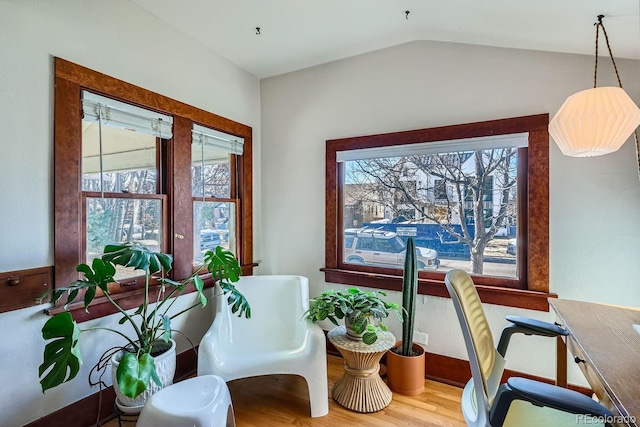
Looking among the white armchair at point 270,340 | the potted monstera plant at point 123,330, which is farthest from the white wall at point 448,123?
the potted monstera plant at point 123,330

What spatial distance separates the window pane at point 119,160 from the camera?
1.83m

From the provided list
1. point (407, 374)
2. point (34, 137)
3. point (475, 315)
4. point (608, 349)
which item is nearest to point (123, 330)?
point (34, 137)

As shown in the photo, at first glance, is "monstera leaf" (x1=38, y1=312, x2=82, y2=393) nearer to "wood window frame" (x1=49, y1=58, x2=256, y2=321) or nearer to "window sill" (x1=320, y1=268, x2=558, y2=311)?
"wood window frame" (x1=49, y1=58, x2=256, y2=321)

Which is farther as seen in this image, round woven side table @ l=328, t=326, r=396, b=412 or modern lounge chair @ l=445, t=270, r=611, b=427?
round woven side table @ l=328, t=326, r=396, b=412

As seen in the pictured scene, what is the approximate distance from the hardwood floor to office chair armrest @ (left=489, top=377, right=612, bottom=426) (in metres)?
1.13

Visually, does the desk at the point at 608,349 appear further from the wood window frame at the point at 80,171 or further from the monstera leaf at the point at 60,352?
the wood window frame at the point at 80,171

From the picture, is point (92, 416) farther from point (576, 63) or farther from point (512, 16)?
point (576, 63)

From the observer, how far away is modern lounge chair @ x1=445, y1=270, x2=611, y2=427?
827 millimetres

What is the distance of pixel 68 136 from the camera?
1676 mm

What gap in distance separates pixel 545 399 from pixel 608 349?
50 centimetres

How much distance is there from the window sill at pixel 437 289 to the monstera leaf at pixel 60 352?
1.78 m

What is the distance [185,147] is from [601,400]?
2612 mm

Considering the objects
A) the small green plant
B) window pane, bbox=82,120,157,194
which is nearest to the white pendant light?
the small green plant

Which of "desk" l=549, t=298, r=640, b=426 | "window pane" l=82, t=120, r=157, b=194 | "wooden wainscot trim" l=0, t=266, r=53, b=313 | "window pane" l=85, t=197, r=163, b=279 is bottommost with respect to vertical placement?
"desk" l=549, t=298, r=640, b=426
